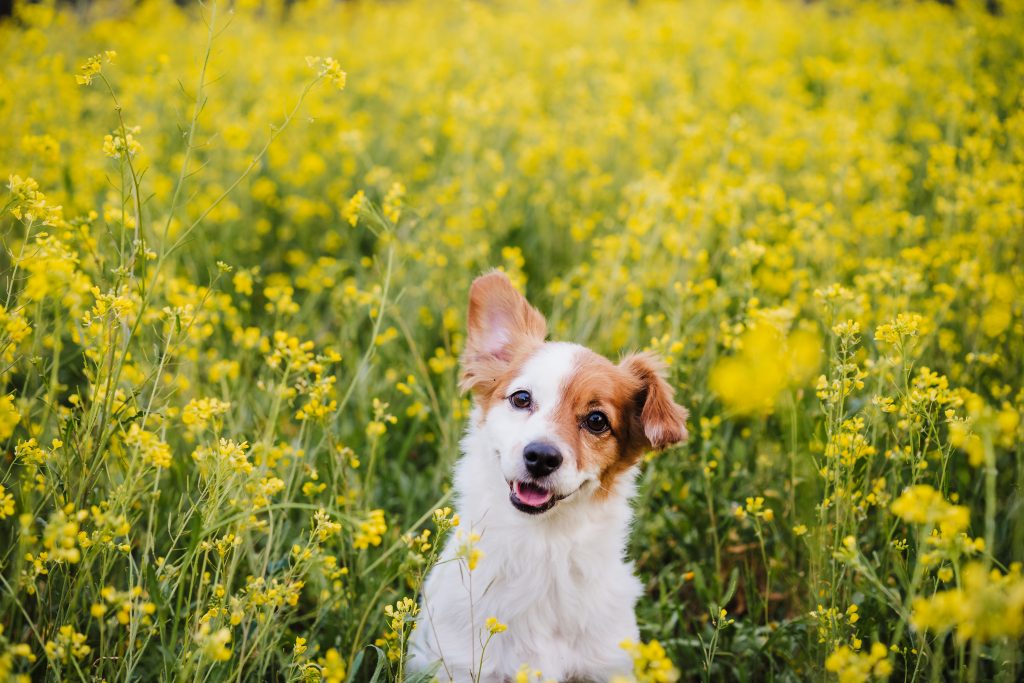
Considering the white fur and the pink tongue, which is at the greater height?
the pink tongue

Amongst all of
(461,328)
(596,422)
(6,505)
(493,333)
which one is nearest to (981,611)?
(596,422)

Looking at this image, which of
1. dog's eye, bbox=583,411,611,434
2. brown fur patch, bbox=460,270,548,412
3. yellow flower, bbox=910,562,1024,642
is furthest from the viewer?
brown fur patch, bbox=460,270,548,412

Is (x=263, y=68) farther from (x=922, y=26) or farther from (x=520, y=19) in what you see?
(x=922, y=26)

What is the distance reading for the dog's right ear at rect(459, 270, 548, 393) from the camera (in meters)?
2.68

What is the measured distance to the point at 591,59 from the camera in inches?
251

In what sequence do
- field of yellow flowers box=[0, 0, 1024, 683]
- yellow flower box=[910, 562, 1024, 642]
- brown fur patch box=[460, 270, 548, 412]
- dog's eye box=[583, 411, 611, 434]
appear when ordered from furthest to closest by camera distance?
brown fur patch box=[460, 270, 548, 412] → dog's eye box=[583, 411, 611, 434] → field of yellow flowers box=[0, 0, 1024, 683] → yellow flower box=[910, 562, 1024, 642]

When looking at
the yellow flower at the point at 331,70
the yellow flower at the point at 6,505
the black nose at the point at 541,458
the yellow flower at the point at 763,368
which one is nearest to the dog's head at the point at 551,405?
the black nose at the point at 541,458

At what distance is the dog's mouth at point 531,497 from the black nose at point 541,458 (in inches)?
2.2

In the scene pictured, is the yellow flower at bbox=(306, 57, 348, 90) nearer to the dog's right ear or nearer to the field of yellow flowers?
the field of yellow flowers

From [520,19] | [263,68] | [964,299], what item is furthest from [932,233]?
[263,68]

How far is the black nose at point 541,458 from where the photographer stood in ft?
7.20

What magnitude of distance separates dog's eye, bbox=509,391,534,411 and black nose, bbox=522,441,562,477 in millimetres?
252

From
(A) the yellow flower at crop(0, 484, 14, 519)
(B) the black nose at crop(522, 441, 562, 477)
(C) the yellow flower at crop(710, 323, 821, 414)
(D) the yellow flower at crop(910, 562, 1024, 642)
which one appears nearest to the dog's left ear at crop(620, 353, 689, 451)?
(C) the yellow flower at crop(710, 323, 821, 414)

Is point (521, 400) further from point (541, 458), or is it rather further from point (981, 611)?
point (981, 611)
